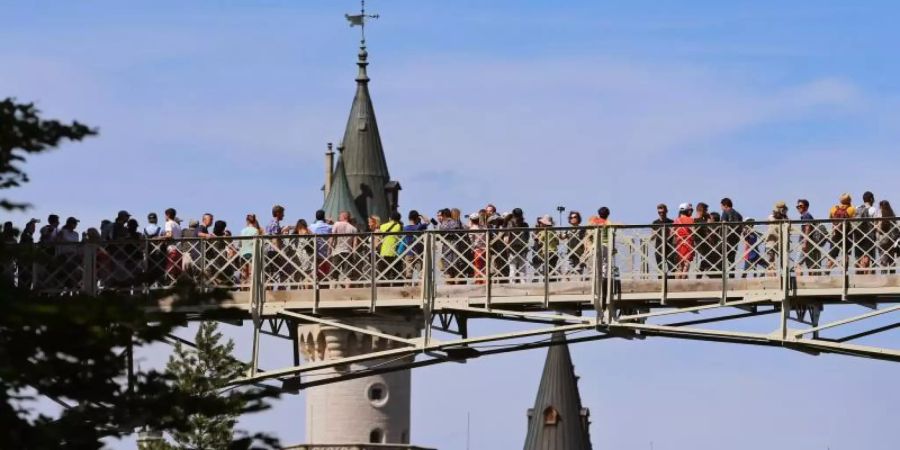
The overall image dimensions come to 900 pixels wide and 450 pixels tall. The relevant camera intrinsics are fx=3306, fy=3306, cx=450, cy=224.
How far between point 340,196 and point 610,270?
5328 centimetres

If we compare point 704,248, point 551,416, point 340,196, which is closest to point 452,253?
point 704,248

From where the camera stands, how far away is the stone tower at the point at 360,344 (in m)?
86.1

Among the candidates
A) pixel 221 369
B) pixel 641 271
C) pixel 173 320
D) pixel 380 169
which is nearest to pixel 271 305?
pixel 641 271

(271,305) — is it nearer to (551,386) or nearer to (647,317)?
(647,317)

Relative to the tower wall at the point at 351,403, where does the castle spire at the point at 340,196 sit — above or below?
above

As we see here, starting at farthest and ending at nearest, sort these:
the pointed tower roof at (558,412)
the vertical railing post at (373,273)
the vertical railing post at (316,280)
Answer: the pointed tower roof at (558,412) → the vertical railing post at (316,280) → the vertical railing post at (373,273)

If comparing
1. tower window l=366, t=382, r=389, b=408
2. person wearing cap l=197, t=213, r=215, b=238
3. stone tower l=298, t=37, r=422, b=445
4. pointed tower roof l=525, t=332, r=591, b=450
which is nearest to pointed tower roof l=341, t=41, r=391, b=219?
stone tower l=298, t=37, r=422, b=445

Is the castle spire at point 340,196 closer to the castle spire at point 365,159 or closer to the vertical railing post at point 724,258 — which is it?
the castle spire at point 365,159

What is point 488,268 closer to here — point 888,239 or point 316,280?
point 316,280

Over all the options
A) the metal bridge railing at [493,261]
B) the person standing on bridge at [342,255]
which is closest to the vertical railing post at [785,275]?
the metal bridge railing at [493,261]

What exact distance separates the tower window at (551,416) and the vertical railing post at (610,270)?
81542mm

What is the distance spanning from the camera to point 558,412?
12125cm

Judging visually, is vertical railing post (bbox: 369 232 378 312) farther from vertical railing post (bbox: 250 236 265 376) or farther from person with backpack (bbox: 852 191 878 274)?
person with backpack (bbox: 852 191 878 274)

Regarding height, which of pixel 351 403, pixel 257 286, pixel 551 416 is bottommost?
pixel 551 416
